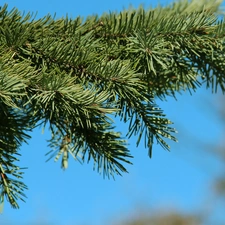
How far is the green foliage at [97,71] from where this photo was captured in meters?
0.43

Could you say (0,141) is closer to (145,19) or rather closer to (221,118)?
(145,19)

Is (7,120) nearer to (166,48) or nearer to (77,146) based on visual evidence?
(77,146)

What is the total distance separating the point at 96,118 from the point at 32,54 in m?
0.09

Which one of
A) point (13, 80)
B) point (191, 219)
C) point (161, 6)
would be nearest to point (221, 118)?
point (191, 219)

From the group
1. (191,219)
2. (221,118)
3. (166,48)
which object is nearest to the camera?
(166,48)

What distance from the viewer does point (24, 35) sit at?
0.46m

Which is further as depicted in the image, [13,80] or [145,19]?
[145,19]

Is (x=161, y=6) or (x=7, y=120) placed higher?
(x=161, y=6)

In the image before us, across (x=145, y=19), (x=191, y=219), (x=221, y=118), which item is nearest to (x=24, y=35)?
(x=145, y=19)

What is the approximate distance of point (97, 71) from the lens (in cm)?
46

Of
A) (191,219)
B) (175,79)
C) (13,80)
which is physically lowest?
→ (13,80)

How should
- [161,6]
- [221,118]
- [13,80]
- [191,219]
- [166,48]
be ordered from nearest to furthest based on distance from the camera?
[13,80], [166,48], [161,6], [221,118], [191,219]

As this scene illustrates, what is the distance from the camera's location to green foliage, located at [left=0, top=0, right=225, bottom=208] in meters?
0.43

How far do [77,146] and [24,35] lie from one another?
0.15 m
